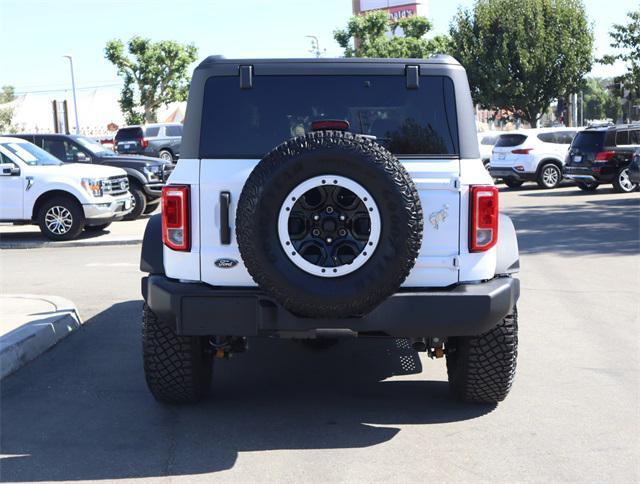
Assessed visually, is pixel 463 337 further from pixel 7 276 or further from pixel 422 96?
pixel 7 276

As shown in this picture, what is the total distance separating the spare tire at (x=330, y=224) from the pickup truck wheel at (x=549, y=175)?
71.8ft

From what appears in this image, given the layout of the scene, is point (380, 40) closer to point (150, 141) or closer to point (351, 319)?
point (150, 141)

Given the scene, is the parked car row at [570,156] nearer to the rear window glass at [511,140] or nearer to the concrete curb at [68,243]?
the rear window glass at [511,140]

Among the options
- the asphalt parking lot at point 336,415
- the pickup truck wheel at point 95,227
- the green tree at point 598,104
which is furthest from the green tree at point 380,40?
Answer: the green tree at point 598,104

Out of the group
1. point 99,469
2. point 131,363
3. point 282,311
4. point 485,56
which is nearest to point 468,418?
point 282,311

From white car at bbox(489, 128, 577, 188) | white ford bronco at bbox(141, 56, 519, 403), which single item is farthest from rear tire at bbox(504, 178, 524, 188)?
white ford bronco at bbox(141, 56, 519, 403)

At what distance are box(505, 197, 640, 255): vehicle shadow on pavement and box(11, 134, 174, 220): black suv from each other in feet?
23.7

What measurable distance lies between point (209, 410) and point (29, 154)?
11.3m

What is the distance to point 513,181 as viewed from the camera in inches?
1059

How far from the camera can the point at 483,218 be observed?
5152 mm

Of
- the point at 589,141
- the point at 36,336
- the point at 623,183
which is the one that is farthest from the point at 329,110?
the point at 623,183

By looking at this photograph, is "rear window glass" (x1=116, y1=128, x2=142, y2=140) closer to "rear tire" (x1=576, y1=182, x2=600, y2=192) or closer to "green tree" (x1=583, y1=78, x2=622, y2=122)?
"rear tire" (x1=576, y1=182, x2=600, y2=192)

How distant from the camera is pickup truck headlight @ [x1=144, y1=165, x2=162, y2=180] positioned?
19078 mm

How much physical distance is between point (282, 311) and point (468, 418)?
4.48 feet
